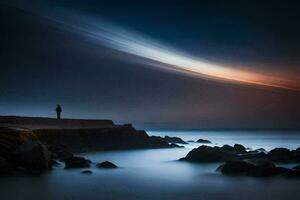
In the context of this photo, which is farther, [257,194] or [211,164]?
[211,164]

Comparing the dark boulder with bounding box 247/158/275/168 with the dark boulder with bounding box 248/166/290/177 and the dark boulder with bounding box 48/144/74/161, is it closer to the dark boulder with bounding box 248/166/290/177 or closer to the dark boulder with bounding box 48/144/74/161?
the dark boulder with bounding box 248/166/290/177

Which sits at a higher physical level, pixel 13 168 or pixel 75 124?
pixel 75 124

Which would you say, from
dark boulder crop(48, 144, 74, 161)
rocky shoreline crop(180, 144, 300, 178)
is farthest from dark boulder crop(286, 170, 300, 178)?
dark boulder crop(48, 144, 74, 161)

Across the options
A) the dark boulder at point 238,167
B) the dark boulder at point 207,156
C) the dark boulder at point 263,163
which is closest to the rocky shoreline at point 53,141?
the dark boulder at point 207,156

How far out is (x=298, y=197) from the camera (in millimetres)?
15898

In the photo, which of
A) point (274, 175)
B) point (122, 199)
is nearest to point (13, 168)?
point (122, 199)

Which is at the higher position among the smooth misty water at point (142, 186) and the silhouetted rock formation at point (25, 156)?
the silhouetted rock formation at point (25, 156)

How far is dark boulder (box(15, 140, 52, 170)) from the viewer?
21.7 m

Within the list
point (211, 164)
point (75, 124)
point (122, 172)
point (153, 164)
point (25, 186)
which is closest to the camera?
point (25, 186)

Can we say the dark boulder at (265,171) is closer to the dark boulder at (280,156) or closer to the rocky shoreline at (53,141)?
the dark boulder at (280,156)

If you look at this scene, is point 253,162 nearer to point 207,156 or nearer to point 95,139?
point 207,156

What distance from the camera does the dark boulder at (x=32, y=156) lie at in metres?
21.7

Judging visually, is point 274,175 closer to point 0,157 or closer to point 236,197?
point 236,197

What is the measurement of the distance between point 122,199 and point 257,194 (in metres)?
5.35
